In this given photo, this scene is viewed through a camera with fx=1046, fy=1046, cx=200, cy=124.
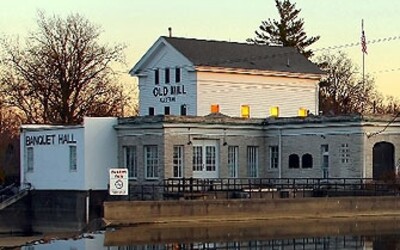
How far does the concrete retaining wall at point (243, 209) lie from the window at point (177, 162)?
894 centimetres

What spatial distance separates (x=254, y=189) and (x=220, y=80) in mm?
12931

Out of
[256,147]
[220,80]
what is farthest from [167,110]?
[256,147]

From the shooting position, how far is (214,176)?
199ft

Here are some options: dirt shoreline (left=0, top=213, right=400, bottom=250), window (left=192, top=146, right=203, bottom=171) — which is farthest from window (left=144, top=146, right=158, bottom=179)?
dirt shoreline (left=0, top=213, right=400, bottom=250)

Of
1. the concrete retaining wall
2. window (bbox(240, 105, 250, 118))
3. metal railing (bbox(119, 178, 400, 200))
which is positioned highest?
window (bbox(240, 105, 250, 118))

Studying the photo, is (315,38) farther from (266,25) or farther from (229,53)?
(229,53)

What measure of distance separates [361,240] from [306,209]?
10870mm

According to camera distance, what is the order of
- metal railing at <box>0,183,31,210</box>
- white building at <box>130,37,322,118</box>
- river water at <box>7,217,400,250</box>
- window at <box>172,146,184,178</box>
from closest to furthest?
river water at <box>7,217,400,250</box>, window at <box>172,146,184,178</box>, metal railing at <box>0,183,31,210</box>, white building at <box>130,37,322,118</box>

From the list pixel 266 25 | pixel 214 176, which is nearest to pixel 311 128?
pixel 214 176

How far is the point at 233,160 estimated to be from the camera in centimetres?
6206

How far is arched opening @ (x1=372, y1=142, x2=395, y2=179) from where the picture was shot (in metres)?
61.0

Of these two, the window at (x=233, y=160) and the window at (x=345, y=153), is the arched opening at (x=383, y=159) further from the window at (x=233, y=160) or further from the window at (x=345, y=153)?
the window at (x=233, y=160)

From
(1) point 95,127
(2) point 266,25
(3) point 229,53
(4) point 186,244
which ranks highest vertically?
(2) point 266,25

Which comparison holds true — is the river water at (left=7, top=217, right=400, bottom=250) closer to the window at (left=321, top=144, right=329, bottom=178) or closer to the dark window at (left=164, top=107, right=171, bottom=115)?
the window at (left=321, top=144, right=329, bottom=178)
